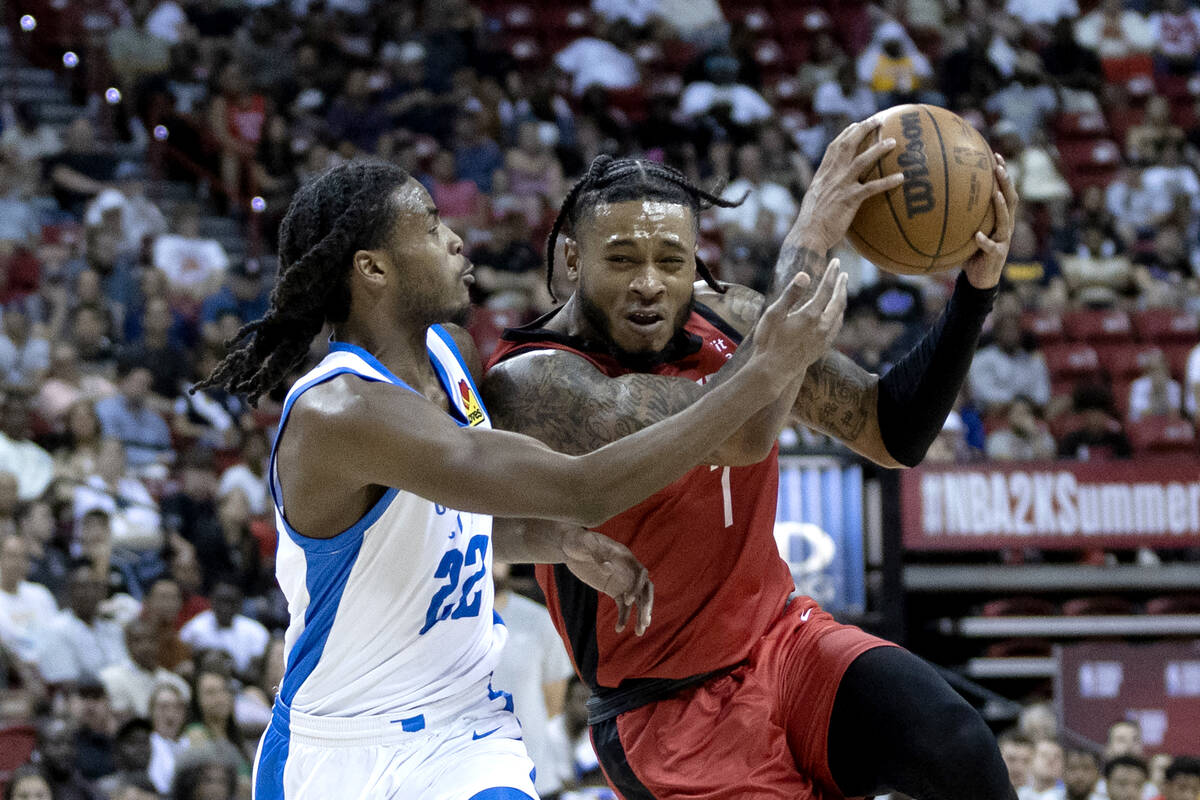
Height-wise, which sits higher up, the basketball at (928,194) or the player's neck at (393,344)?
the basketball at (928,194)

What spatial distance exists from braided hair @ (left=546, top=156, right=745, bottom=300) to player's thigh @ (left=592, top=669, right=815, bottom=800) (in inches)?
41.8

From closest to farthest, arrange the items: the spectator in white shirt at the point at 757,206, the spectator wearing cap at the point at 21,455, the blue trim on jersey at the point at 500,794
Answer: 1. the blue trim on jersey at the point at 500,794
2. the spectator wearing cap at the point at 21,455
3. the spectator in white shirt at the point at 757,206

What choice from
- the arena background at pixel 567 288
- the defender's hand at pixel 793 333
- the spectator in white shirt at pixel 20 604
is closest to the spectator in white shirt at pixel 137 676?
the arena background at pixel 567 288

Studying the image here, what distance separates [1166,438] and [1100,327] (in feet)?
5.24

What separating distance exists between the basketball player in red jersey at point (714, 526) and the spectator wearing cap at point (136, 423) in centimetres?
632

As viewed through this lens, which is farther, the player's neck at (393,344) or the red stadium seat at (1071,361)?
the red stadium seat at (1071,361)

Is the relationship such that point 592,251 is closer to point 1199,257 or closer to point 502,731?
point 502,731

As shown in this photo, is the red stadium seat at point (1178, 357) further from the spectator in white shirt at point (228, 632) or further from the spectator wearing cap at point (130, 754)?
the spectator wearing cap at point (130, 754)

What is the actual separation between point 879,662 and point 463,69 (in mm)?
11017

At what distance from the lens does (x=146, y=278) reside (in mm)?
10602

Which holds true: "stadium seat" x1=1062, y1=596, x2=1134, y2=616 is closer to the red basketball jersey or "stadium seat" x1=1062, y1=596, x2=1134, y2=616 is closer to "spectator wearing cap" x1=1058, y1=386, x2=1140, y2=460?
"spectator wearing cap" x1=1058, y1=386, x2=1140, y2=460

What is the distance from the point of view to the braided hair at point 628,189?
11.6 ft

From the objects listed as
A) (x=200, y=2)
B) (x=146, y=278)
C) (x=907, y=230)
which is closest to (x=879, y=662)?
(x=907, y=230)

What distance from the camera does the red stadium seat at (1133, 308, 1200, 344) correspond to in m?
11.5
